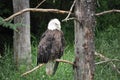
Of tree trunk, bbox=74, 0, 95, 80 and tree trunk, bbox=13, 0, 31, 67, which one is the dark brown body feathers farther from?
tree trunk, bbox=13, 0, 31, 67

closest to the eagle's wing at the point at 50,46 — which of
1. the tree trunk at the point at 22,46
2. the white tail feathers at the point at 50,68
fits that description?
the white tail feathers at the point at 50,68

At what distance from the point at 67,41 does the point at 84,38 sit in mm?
6340

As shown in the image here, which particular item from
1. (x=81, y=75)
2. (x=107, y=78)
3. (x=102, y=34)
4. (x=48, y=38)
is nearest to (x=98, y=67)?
(x=107, y=78)

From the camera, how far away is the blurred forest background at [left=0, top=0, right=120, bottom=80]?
824 centimetres

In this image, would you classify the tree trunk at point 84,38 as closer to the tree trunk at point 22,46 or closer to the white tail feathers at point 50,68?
the white tail feathers at point 50,68

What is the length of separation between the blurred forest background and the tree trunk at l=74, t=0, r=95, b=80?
11.6 feet

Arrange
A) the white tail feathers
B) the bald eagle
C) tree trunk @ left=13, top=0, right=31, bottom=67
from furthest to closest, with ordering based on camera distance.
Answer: tree trunk @ left=13, top=0, right=31, bottom=67
the bald eagle
the white tail feathers

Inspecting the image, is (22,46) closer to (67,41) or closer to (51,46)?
(67,41)

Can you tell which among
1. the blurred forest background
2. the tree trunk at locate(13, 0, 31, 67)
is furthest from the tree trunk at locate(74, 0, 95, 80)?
the tree trunk at locate(13, 0, 31, 67)

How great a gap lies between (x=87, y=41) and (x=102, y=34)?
6.54m

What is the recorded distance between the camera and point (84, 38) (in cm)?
440

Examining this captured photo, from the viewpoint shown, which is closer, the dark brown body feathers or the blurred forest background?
the dark brown body feathers

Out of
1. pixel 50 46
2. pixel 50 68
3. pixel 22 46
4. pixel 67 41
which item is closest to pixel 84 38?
pixel 50 68

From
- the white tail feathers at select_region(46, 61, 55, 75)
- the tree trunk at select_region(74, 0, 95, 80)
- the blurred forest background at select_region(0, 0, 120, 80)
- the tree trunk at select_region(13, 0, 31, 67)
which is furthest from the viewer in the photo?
the tree trunk at select_region(13, 0, 31, 67)
